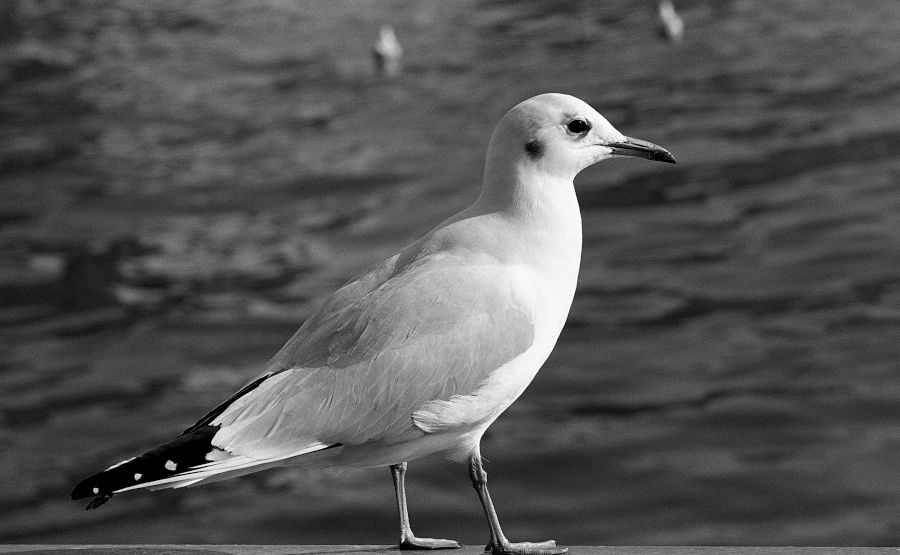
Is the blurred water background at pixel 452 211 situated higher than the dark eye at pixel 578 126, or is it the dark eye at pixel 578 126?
the dark eye at pixel 578 126

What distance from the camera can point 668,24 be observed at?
67.6 feet

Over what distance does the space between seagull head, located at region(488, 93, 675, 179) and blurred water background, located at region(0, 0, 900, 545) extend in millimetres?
5155

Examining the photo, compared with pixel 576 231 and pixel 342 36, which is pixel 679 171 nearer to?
pixel 342 36

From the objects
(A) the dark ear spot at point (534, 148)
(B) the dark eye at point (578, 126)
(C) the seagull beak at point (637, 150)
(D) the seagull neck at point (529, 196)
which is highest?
(B) the dark eye at point (578, 126)

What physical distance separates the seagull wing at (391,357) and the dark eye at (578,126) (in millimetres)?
566

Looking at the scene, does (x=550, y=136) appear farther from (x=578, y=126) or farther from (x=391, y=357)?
(x=391, y=357)

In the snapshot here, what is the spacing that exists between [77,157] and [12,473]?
28.4 feet

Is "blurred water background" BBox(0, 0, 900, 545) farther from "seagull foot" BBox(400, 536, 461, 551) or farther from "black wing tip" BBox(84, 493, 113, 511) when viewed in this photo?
"black wing tip" BBox(84, 493, 113, 511)

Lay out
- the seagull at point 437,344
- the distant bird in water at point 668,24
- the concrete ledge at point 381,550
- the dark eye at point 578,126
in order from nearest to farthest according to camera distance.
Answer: the seagull at point 437,344 → the concrete ledge at point 381,550 → the dark eye at point 578,126 → the distant bird in water at point 668,24

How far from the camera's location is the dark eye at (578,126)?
4.89 m

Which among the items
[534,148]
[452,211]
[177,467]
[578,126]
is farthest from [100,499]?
[452,211]

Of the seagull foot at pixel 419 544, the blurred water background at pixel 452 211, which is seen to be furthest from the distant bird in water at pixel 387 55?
the seagull foot at pixel 419 544

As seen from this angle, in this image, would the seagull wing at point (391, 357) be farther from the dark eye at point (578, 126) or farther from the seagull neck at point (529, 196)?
the dark eye at point (578, 126)

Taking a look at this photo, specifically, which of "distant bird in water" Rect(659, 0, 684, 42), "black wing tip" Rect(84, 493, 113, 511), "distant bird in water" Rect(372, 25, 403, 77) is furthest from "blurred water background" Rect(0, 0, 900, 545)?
"black wing tip" Rect(84, 493, 113, 511)
